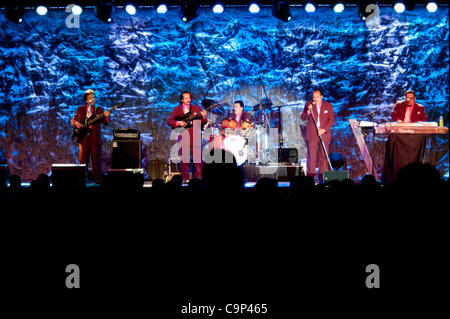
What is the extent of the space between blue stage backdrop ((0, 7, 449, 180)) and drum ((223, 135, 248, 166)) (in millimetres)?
1669

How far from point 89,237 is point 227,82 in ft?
24.8

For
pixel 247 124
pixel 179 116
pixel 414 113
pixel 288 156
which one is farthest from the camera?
pixel 288 156

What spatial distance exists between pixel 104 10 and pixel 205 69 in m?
2.59

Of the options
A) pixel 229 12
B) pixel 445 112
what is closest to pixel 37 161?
pixel 229 12

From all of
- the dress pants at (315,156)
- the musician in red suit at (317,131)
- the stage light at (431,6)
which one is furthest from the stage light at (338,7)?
the dress pants at (315,156)

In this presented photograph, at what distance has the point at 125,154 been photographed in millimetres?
7918

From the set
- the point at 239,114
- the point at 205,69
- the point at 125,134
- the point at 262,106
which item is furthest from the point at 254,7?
the point at 125,134

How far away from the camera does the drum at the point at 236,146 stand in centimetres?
812

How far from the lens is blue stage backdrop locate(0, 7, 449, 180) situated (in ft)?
30.7

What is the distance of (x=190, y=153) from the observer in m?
8.18

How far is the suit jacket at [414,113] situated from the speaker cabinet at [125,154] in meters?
5.41

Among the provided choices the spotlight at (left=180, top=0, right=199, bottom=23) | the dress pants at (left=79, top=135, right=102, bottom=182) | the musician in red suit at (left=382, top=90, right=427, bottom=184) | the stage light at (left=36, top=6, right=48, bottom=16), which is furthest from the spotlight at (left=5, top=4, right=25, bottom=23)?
the musician in red suit at (left=382, top=90, right=427, bottom=184)

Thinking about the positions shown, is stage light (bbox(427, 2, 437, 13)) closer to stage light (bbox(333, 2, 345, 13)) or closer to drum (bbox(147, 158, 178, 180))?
stage light (bbox(333, 2, 345, 13))

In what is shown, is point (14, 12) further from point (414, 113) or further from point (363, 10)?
point (414, 113)
